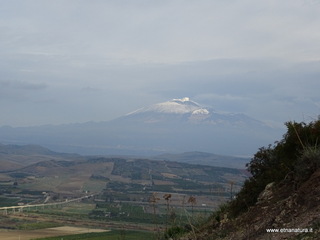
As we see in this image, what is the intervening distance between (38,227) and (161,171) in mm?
65726

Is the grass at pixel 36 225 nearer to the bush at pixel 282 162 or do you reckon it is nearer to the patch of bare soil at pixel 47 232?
the patch of bare soil at pixel 47 232

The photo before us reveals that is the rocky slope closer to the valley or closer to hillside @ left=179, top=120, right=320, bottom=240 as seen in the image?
hillside @ left=179, top=120, right=320, bottom=240

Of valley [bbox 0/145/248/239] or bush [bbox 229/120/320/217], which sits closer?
bush [bbox 229/120/320/217]

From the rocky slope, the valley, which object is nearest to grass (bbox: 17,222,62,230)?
the valley

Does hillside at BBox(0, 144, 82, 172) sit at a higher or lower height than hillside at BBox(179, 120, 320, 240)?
lower

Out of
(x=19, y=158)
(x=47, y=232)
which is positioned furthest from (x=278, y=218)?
(x=19, y=158)

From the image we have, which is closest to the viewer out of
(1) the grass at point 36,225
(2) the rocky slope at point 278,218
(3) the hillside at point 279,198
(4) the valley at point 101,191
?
(2) the rocky slope at point 278,218

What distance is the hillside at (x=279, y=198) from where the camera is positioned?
6.32m

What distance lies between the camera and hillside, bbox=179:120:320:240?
6.32 metres

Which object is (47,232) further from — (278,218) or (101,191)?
(101,191)

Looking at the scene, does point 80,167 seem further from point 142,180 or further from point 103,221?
point 103,221

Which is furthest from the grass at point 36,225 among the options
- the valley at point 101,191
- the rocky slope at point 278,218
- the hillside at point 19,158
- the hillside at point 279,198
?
the hillside at point 19,158

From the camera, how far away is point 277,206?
284 inches

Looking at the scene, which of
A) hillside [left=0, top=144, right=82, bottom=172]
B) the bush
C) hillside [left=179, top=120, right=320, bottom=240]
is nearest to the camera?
hillside [left=179, top=120, right=320, bottom=240]
